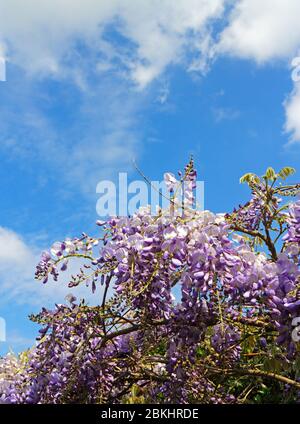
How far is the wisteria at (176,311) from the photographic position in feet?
12.6

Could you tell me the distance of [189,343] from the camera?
4145 millimetres

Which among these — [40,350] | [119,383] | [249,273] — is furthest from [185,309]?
[40,350]

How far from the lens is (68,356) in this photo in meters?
4.71

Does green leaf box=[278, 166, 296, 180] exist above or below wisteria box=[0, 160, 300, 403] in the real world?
above

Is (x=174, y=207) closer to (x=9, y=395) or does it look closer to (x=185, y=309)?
(x=185, y=309)

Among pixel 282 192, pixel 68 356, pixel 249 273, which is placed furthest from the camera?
pixel 282 192

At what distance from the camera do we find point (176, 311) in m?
4.12

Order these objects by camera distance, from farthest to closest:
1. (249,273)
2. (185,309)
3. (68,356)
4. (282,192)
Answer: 1. (282,192)
2. (68,356)
3. (185,309)
4. (249,273)

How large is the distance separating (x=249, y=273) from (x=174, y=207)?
29.3 inches

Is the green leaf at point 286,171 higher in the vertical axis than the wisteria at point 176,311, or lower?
higher

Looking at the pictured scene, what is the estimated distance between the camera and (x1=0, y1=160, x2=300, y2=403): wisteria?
385 cm
